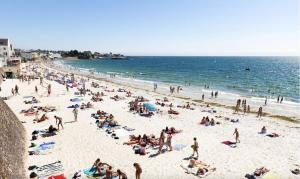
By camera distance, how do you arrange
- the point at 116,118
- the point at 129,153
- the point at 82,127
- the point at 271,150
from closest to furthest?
1. the point at 129,153
2. the point at 271,150
3. the point at 82,127
4. the point at 116,118

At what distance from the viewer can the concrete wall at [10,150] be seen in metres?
10.1

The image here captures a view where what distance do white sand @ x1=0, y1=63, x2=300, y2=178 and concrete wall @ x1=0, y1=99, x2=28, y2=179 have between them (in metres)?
1.02

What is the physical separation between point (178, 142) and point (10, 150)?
32.0ft

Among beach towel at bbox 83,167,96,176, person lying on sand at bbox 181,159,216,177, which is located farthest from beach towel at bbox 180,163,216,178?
beach towel at bbox 83,167,96,176

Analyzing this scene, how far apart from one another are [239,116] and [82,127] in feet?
49.6

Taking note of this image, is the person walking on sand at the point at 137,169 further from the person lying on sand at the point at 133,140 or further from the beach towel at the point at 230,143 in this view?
the beach towel at the point at 230,143

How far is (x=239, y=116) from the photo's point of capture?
26.3 m

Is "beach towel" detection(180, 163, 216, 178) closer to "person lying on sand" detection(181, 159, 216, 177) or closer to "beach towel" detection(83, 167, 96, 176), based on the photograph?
"person lying on sand" detection(181, 159, 216, 177)

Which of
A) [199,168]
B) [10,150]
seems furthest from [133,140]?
[10,150]

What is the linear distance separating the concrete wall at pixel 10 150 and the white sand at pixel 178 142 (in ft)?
3.35

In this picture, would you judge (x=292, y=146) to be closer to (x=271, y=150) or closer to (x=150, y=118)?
(x=271, y=150)

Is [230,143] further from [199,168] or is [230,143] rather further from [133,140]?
[133,140]

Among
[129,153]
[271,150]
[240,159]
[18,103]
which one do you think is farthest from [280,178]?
[18,103]

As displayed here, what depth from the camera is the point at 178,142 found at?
17.4 meters
